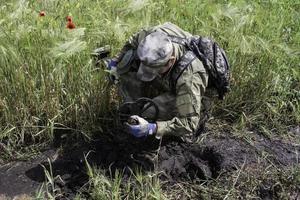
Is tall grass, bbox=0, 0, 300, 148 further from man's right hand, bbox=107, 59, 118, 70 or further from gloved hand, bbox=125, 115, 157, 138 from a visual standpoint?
gloved hand, bbox=125, 115, 157, 138

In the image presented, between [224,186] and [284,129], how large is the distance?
748 mm

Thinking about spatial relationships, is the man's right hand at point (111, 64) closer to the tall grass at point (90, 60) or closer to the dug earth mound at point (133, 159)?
the tall grass at point (90, 60)

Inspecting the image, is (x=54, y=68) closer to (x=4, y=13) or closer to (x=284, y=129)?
(x=4, y=13)

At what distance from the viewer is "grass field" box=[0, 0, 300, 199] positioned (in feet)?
9.05

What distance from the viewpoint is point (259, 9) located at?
3.50m

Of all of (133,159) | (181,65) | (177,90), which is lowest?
(133,159)

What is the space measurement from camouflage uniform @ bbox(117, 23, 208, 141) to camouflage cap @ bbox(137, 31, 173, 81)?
0.11 meters

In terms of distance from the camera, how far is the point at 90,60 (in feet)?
9.42

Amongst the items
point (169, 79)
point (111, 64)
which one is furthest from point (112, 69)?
point (169, 79)

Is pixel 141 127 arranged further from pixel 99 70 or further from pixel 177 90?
pixel 99 70

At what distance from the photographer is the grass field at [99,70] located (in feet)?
9.05

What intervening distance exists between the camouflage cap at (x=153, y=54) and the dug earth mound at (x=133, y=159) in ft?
1.49

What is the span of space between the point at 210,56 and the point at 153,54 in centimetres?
37

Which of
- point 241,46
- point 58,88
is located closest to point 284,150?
point 241,46
